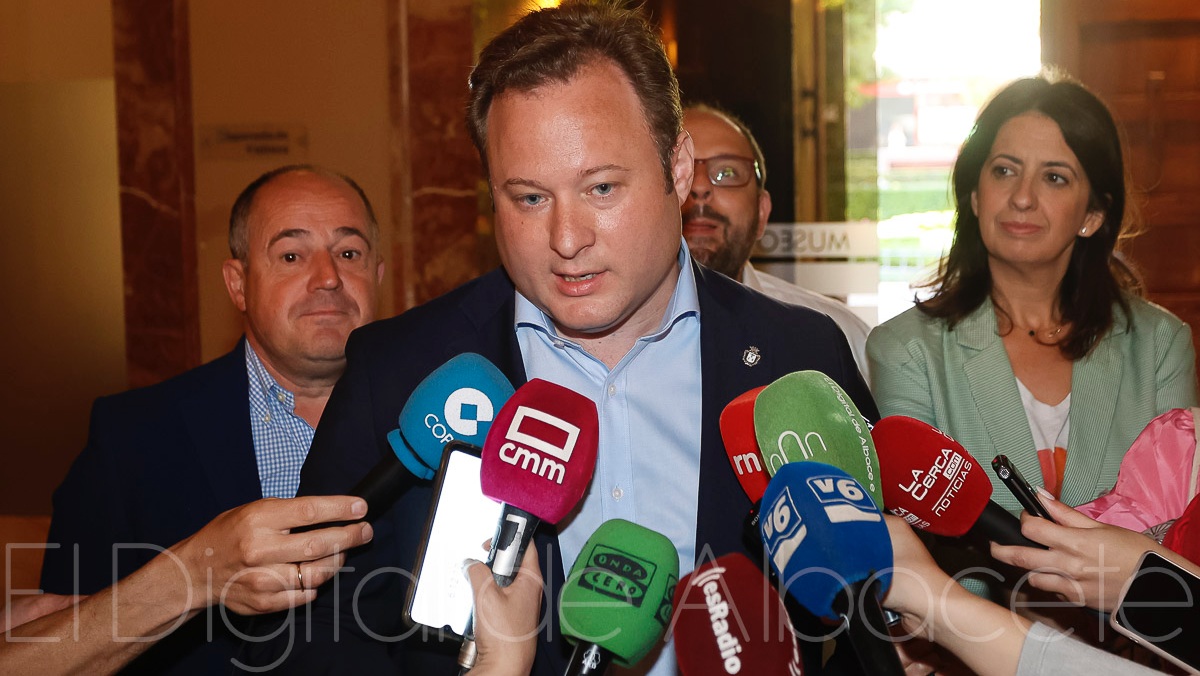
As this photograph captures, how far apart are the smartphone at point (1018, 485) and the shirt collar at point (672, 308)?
637 millimetres

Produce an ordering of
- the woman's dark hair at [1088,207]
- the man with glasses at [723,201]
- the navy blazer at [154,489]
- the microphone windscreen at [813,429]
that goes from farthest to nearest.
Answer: the man with glasses at [723,201] < the woman's dark hair at [1088,207] < the navy blazer at [154,489] < the microphone windscreen at [813,429]

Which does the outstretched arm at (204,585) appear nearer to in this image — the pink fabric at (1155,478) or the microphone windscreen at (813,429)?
the microphone windscreen at (813,429)

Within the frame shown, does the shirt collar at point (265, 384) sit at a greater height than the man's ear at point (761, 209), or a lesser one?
lesser

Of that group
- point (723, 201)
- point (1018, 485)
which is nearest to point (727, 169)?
point (723, 201)

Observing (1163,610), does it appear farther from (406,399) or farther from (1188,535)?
(406,399)

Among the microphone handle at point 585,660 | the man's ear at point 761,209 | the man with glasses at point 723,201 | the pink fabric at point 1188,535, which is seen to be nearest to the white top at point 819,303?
the man with glasses at point 723,201

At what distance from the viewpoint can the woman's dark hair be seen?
2.61 meters

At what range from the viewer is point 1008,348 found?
2604 mm

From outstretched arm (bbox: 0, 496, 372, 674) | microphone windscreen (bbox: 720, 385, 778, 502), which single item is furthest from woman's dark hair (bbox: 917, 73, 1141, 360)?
outstretched arm (bbox: 0, 496, 372, 674)

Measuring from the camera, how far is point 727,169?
3.34 meters

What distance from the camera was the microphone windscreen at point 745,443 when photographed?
1.50m

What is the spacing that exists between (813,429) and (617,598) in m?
0.35

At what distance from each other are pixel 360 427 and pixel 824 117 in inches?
143

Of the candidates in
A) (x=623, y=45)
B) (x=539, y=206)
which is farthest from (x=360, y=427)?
(x=623, y=45)
